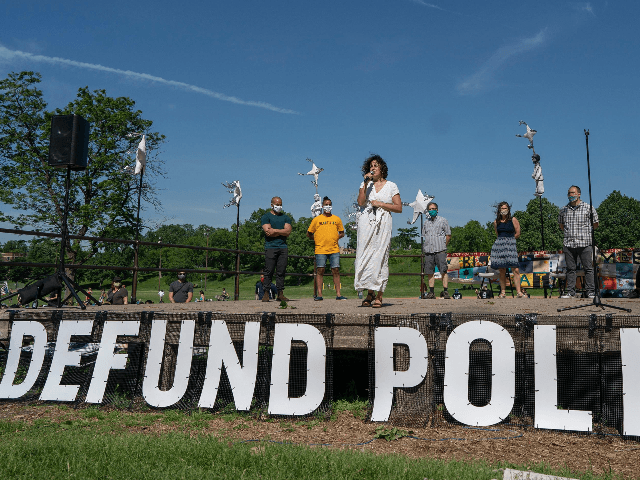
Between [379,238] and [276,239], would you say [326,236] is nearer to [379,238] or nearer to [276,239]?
[276,239]

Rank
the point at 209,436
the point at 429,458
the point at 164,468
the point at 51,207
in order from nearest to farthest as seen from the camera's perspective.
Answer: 1. the point at 164,468
2. the point at 429,458
3. the point at 209,436
4. the point at 51,207

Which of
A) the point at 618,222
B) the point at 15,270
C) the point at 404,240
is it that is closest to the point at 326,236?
the point at 15,270

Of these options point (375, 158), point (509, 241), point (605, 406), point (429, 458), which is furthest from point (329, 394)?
point (509, 241)

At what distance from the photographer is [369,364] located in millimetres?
4473

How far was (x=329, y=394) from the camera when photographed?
14.6 ft

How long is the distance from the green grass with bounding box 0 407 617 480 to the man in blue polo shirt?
3994mm

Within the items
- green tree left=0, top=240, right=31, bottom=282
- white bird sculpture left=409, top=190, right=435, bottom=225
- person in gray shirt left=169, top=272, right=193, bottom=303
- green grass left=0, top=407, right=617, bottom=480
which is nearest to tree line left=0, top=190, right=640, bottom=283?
green tree left=0, top=240, right=31, bottom=282

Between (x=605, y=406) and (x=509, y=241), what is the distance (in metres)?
4.66

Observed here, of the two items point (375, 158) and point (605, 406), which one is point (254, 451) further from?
point (375, 158)

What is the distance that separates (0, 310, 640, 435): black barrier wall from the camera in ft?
13.6

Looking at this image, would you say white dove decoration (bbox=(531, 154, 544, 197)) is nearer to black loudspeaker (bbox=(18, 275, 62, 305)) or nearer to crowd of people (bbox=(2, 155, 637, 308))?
crowd of people (bbox=(2, 155, 637, 308))

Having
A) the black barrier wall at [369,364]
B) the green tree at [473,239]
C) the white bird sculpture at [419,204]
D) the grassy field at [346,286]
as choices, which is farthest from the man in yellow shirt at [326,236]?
the green tree at [473,239]

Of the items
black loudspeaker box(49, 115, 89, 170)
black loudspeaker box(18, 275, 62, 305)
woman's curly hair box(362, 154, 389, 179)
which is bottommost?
black loudspeaker box(18, 275, 62, 305)

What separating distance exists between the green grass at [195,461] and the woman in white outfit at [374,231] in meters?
2.35
